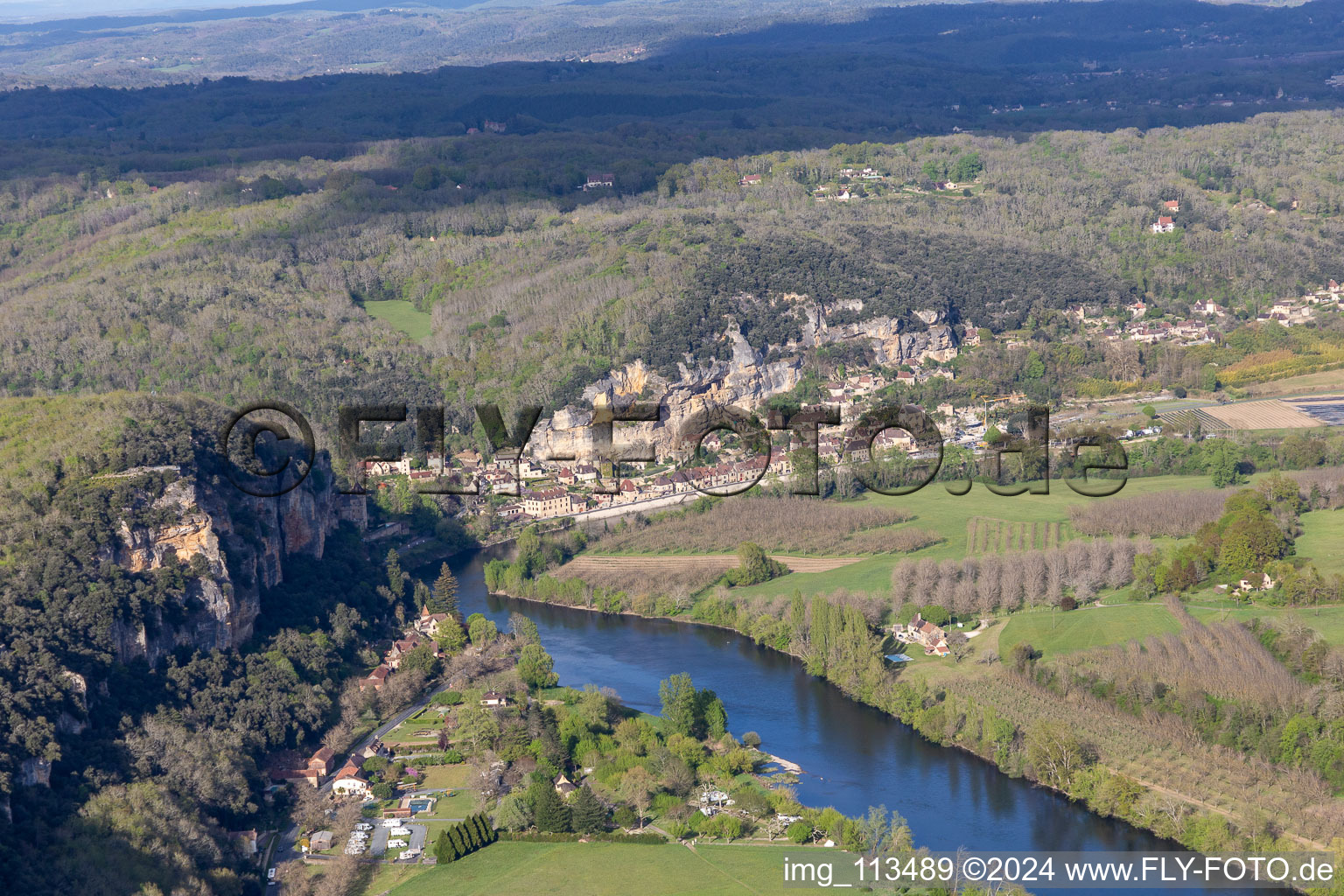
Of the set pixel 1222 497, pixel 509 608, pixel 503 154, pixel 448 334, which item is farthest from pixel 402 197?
pixel 1222 497

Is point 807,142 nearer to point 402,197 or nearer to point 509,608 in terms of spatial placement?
point 402,197

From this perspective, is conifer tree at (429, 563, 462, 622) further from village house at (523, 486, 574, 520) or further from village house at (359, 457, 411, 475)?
village house at (359, 457, 411, 475)

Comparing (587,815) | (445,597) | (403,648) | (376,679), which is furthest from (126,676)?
(445,597)

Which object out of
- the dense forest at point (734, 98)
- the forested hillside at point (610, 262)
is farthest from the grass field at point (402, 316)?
the dense forest at point (734, 98)

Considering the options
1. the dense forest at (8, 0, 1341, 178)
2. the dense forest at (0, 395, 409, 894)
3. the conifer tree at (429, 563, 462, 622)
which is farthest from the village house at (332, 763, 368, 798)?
the dense forest at (8, 0, 1341, 178)

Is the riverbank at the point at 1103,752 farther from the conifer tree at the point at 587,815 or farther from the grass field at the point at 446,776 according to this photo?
the grass field at the point at 446,776

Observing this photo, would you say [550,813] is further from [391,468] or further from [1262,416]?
[1262,416]
